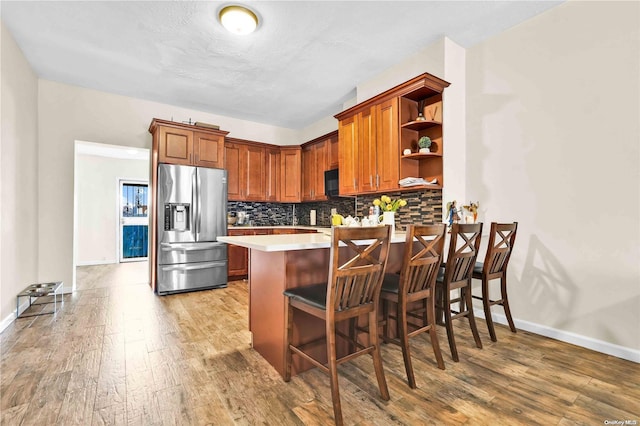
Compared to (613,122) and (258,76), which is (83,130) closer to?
(258,76)

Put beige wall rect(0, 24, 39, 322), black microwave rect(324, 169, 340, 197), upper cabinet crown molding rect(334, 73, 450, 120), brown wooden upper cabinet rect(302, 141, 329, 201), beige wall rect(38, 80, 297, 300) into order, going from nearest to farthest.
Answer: beige wall rect(0, 24, 39, 322)
upper cabinet crown molding rect(334, 73, 450, 120)
beige wall rect(38, 80, 297, 300)
black microwave rect(324, 169, 340, 197)
brown wooden upper cabinet rect(302, 141, 329, 201)

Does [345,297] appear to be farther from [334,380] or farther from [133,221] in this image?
[133,221]

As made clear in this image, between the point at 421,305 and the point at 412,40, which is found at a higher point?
the point at 412,40

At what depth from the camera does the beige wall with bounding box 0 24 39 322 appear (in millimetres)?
2871

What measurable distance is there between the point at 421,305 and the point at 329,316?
149 centimetres

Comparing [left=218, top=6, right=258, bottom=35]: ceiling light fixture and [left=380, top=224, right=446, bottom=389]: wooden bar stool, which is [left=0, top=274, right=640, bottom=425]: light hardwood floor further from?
[left=218, top=6, right=258, bottom=35]: ceiling light fixture

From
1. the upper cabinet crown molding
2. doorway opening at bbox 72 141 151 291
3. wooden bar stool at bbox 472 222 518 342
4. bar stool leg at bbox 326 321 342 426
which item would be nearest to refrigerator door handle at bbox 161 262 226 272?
doorway opening at bbox 72 141 151 291

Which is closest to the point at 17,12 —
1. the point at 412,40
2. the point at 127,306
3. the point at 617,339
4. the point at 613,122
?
the point at 127,306

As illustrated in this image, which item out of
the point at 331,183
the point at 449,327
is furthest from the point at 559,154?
the point at 331,183

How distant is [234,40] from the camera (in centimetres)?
311

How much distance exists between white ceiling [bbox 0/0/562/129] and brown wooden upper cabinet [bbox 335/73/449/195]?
52cm

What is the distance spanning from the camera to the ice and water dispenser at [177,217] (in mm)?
4176

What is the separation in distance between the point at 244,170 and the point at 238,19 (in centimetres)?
299

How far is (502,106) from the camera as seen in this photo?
3.00 m
